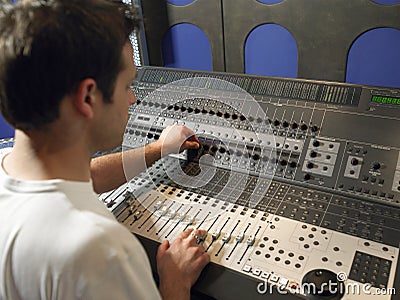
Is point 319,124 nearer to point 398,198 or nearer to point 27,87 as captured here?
point 398,198

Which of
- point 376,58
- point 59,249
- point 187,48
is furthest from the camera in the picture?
point 187,48

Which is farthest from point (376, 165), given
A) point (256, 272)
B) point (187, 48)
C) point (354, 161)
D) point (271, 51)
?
point (187, 48)

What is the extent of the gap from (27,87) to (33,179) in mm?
181

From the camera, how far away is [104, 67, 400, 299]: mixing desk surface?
Answer: 3.54 ft

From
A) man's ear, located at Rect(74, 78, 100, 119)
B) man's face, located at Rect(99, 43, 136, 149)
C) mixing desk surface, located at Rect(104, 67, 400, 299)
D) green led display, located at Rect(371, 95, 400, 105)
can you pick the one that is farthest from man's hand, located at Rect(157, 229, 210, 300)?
green led display, located at Rect(371, 95, 400, 105)

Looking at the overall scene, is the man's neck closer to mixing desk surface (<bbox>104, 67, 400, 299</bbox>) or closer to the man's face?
the man's face

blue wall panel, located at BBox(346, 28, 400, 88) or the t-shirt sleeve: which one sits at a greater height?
the t-shirt sleeve

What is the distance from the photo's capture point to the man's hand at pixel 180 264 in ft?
3.55

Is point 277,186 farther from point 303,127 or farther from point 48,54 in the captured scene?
point 48,54

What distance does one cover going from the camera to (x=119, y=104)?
0.92 meters

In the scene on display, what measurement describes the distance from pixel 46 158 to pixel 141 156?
72 centimetres

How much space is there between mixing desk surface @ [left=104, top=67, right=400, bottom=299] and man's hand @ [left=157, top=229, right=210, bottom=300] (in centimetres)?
3

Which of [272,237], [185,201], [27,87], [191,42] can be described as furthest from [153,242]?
[191,42]

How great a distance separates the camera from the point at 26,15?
2.50 ft
